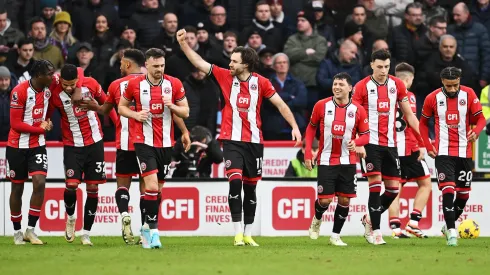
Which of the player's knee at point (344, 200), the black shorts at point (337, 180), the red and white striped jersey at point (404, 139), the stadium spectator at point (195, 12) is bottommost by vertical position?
the player's knee at point (344, 200)

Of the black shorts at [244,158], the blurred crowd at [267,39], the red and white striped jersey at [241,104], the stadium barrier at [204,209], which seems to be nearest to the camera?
the black shorts at [244,158]

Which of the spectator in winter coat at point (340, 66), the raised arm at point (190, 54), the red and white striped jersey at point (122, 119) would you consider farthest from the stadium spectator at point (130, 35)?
the raised arm at point (190, 54)

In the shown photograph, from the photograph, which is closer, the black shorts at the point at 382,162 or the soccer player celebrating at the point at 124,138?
the soccer player celebrating at the point at 124,138

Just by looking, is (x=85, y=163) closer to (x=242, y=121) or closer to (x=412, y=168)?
(x=242, y=121)

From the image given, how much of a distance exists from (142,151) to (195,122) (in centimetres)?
776

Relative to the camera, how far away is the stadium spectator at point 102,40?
23.1 metres

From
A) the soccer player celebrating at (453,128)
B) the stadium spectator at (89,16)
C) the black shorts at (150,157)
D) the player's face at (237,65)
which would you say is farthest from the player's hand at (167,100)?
the stadium spectator at (89,16)

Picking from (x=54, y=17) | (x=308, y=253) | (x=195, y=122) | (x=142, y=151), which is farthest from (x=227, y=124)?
(x=54, y=17)

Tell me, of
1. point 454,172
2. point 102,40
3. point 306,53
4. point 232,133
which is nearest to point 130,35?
point 102,40

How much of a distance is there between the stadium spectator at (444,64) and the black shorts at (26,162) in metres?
9.69

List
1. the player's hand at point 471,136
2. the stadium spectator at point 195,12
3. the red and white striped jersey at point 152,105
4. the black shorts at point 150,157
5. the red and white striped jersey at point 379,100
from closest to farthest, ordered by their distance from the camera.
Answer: the black shorts at point 150,157
the red and white striped jersey at point 152,105
the player's hand at point 471,136
the red and white striped jersey at point 379,100
the stadium spectator at point 195,12

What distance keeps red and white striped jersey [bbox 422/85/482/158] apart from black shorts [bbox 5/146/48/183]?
5.55 metres

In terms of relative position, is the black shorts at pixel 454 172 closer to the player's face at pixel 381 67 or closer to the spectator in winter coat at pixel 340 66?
the player's face at pixel 381 67

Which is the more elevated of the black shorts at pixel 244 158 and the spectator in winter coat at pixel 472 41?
the spectator in winter coat at pixel 472 41
